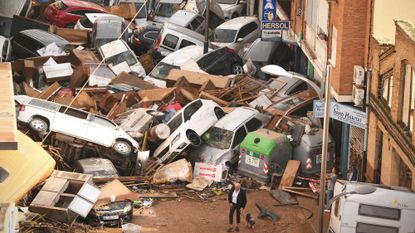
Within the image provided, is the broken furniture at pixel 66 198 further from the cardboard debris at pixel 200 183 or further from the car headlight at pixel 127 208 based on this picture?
the cardboard debris at pixel 200 183

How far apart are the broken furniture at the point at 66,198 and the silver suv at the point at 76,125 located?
326 cm

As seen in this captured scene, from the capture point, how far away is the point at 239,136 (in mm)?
35625

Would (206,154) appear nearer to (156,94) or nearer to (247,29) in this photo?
(156,94)

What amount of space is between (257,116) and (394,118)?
727 centimetres

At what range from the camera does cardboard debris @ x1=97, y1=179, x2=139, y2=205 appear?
101 ft

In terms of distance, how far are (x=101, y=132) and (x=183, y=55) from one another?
1133 centimetres

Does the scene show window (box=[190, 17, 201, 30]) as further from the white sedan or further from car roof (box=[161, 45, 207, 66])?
the white sedan

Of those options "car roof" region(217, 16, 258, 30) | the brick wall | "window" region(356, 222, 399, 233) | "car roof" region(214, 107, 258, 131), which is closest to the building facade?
the brick wall

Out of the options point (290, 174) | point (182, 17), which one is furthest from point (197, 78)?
point (182, 17)

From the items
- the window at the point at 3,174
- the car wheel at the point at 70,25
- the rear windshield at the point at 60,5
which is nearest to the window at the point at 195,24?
the car wheel at the point at 70,25

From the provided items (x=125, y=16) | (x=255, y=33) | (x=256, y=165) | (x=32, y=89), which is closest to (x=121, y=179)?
(x=256, y=165)

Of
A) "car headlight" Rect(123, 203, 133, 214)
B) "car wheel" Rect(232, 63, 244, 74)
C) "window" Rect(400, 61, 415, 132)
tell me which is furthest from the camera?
"car wheel" Rect(232, 63, 244, 74)

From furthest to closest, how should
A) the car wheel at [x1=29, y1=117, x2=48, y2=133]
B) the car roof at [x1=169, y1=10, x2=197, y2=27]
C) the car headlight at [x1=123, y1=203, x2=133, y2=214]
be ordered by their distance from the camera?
the car roof at [x1=169, y1=10, x2=197, y2=27], the car wheel at [x1=29, y1=117, x2=48, y2=133], the car headlight at [x1=123, y1=203, x2=133, y2=214]

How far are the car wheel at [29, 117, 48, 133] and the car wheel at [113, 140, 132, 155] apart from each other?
82.6 inches
